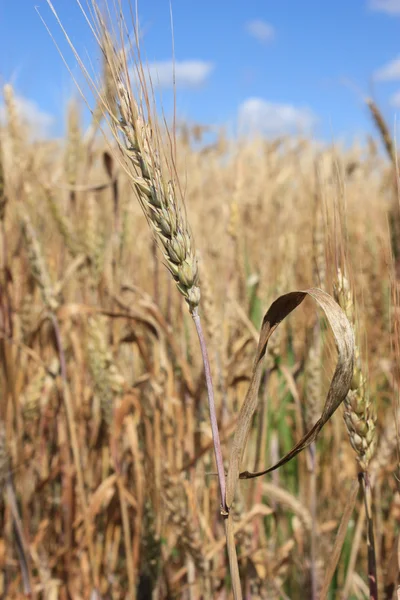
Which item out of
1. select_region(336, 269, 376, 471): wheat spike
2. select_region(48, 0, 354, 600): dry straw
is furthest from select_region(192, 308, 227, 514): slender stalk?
select_region(336, 269, 376, 471): wheat spike

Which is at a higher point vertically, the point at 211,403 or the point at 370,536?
the point at 211,403

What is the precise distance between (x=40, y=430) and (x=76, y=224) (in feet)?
1.53

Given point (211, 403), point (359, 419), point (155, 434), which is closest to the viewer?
point (211, 403)

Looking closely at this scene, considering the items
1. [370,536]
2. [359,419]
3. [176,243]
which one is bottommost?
[370,536]

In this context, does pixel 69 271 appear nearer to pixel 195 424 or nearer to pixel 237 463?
pixel 195 424

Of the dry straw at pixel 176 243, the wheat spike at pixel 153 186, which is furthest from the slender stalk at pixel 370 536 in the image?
the wheat spike at pixel 153 186

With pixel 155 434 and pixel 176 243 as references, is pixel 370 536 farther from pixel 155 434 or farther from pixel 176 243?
pixel 155 434

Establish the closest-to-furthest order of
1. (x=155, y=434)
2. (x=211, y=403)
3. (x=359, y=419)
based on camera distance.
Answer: (x=211, y=403), (x=359, y=419), (x=155, y=434)

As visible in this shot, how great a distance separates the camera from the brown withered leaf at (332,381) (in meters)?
0.37

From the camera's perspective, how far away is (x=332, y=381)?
37 centimetres

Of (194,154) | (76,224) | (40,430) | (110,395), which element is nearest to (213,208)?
(194,154)

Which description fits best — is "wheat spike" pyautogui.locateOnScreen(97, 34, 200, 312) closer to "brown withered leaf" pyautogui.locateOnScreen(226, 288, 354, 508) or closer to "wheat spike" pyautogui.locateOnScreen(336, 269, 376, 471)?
"brown withered leaf" pyautogui.locateOnScreen(226, 288, 354, 508)

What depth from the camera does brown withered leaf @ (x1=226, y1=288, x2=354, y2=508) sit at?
37 centimetres

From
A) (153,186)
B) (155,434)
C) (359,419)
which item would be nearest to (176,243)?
(153,186)
